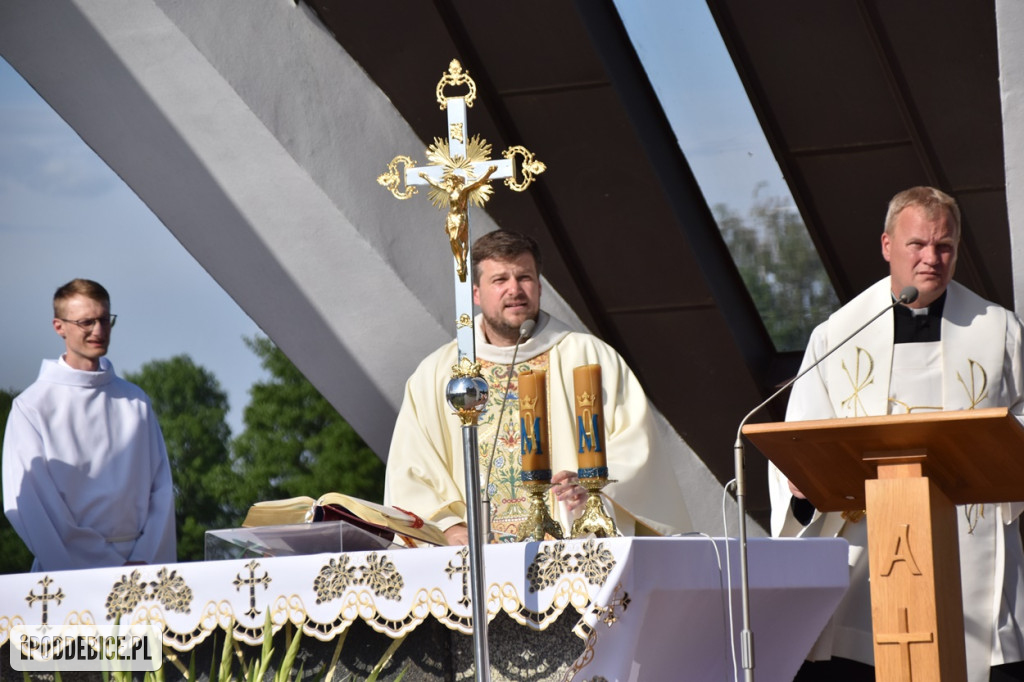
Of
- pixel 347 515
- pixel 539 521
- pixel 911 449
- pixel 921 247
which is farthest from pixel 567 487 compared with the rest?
pixel 921 247

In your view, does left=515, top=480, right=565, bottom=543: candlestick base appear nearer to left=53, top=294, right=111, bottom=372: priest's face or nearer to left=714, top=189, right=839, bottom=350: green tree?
left=53, top=294, right=111, bottom=372: priest's face

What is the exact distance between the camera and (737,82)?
6340 millimetres

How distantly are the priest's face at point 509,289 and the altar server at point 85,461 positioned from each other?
66.6 inches

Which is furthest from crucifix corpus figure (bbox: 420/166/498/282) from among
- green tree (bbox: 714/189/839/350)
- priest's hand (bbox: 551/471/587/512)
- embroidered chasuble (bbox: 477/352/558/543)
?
green tree (bbox: 714/189/839/350)

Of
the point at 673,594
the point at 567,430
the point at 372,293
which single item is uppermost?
the point at 372,293

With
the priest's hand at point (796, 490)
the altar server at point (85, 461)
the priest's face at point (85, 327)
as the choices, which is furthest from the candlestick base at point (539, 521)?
the priest's face at point (85, 327)

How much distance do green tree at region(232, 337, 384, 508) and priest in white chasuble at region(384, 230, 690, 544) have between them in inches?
468

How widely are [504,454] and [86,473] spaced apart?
188 cm

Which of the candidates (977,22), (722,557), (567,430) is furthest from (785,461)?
(977,22)

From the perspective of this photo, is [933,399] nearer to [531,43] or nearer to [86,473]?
[531,43]

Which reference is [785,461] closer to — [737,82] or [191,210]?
[737,82]

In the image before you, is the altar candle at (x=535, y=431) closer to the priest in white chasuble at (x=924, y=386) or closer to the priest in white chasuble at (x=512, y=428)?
the priest in white chasuble at (x=512, y=428)

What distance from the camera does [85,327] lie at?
19.5 ft

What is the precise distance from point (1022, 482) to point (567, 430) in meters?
1.93
